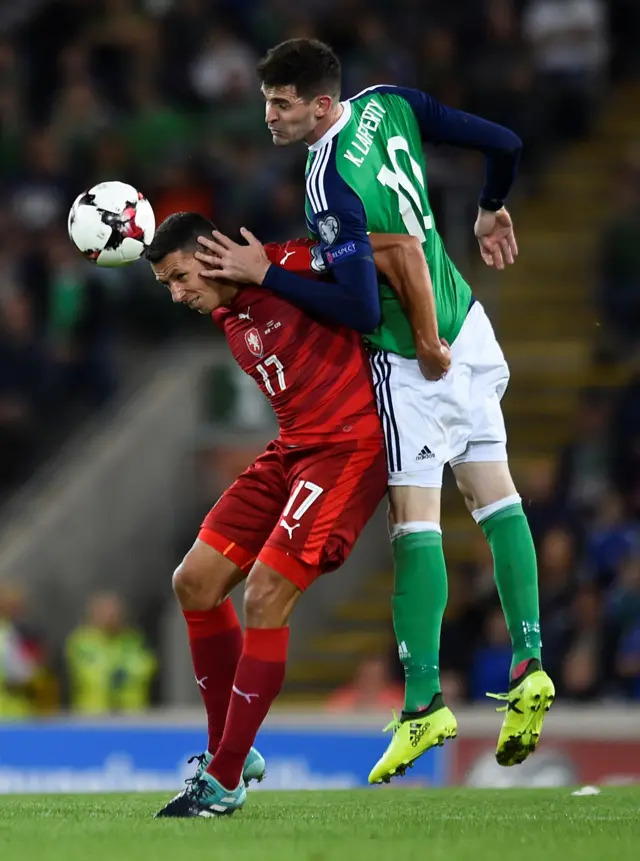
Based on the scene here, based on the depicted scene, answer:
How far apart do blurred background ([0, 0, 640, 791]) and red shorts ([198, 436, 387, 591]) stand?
15.2 ft

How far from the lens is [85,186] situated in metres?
14.4

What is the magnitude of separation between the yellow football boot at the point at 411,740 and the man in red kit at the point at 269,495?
0.46 meters

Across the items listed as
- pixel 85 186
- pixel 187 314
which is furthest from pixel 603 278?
pixel 85 186

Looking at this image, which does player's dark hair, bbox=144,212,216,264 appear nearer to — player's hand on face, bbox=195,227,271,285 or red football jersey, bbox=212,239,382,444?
player's hand on face, bbox=195,227,271,285

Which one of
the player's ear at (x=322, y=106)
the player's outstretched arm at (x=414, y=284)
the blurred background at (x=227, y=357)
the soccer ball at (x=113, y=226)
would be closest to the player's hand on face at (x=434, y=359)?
the player's outstretched arm at (x=414, y=284)

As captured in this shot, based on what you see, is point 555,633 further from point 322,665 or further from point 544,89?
point 544,89

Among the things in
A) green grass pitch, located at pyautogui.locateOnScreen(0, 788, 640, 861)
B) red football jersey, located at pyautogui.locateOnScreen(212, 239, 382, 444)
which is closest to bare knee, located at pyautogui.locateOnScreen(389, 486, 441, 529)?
red football jersey, located at pyautogui.locateOnScreen(212, 239, 382, 444)

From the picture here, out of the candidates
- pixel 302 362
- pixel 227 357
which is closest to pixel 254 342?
pixel 302 362

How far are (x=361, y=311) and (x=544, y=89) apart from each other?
903 cm

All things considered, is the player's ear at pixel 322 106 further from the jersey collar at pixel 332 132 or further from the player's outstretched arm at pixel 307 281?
the player's outstretched arm at pixel 307 281

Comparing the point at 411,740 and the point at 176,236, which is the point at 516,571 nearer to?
the point at 411,740

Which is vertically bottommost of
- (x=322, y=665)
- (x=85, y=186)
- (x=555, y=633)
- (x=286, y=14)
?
(x=322, y=665)

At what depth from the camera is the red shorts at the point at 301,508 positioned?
231 inches

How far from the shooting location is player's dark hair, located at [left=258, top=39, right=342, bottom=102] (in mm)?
5980
